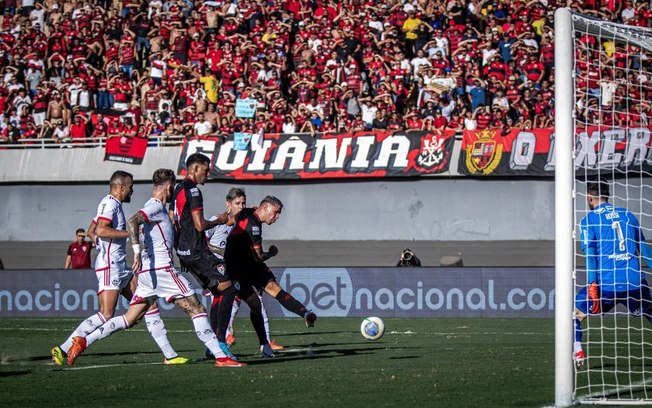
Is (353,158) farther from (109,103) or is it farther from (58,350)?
(58,350)

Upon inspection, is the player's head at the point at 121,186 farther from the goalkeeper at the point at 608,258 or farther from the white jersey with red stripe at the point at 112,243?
the goalkeeper at the point at 608,258

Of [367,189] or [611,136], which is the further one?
[367,189]

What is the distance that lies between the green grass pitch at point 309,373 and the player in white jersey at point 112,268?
0.84ft

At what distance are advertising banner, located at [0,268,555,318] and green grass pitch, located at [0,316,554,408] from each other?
3904mm

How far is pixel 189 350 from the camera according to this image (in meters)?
14.7

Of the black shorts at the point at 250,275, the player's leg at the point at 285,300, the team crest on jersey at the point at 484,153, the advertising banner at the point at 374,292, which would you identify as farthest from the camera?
the team crest on jersey at the point at 484,153

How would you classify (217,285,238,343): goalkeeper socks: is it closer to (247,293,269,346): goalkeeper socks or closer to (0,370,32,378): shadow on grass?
(247,293,269,346): goalkeeper socks

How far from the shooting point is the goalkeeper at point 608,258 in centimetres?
1127

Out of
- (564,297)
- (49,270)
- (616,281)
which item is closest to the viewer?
(564,297)

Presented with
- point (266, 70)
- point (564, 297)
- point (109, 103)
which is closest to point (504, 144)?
point (266, 70)

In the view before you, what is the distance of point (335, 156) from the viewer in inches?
1176

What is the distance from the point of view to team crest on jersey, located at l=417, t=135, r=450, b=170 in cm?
2855

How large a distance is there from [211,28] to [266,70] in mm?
3212

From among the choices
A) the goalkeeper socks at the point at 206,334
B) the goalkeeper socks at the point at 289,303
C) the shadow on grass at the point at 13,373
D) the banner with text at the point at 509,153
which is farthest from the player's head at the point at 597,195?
the banner with text at the point at 509,153
